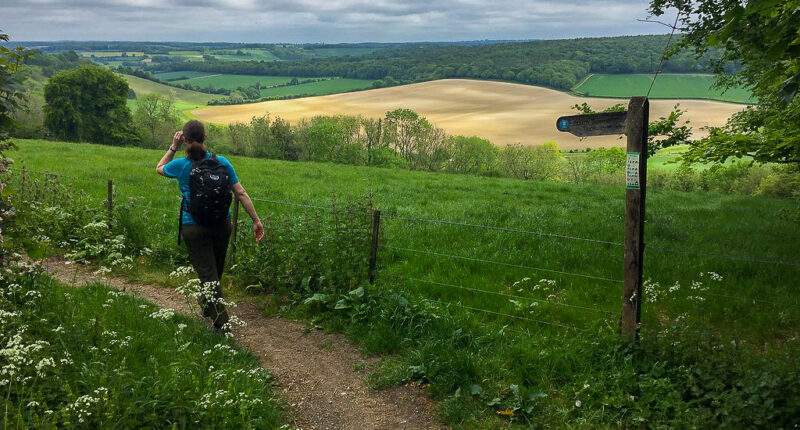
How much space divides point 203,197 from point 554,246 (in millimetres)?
7314

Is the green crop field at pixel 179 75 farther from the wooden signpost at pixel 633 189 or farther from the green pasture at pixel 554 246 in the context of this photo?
the wooden signpost at pixel 633 189

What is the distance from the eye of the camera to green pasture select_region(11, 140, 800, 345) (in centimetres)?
773

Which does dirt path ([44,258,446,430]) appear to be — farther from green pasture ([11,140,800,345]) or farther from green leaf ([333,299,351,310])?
green pasture ([11,140,800,345])

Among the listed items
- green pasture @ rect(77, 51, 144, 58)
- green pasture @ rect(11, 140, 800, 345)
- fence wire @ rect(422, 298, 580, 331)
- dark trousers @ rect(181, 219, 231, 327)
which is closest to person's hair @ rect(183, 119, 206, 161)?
dark trousers @ rect(181, 219, 231, 327)

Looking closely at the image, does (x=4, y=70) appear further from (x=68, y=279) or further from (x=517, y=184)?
(x=517, y=184)

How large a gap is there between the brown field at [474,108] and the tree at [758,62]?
136ft

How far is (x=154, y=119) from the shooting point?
209ft

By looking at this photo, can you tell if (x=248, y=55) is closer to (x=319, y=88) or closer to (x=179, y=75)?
(x=179, y=75)

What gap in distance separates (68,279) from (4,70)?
487 cm

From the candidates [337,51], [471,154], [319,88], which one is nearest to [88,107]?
[471,154]

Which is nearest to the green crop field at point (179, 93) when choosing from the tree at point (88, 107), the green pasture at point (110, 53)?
the tree at point (88, 107)

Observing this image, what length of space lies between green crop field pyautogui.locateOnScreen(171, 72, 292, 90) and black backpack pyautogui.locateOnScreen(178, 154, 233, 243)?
106915 millimetres

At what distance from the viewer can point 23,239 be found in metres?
5.23

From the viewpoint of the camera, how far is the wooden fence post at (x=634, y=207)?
5906 millimetres
